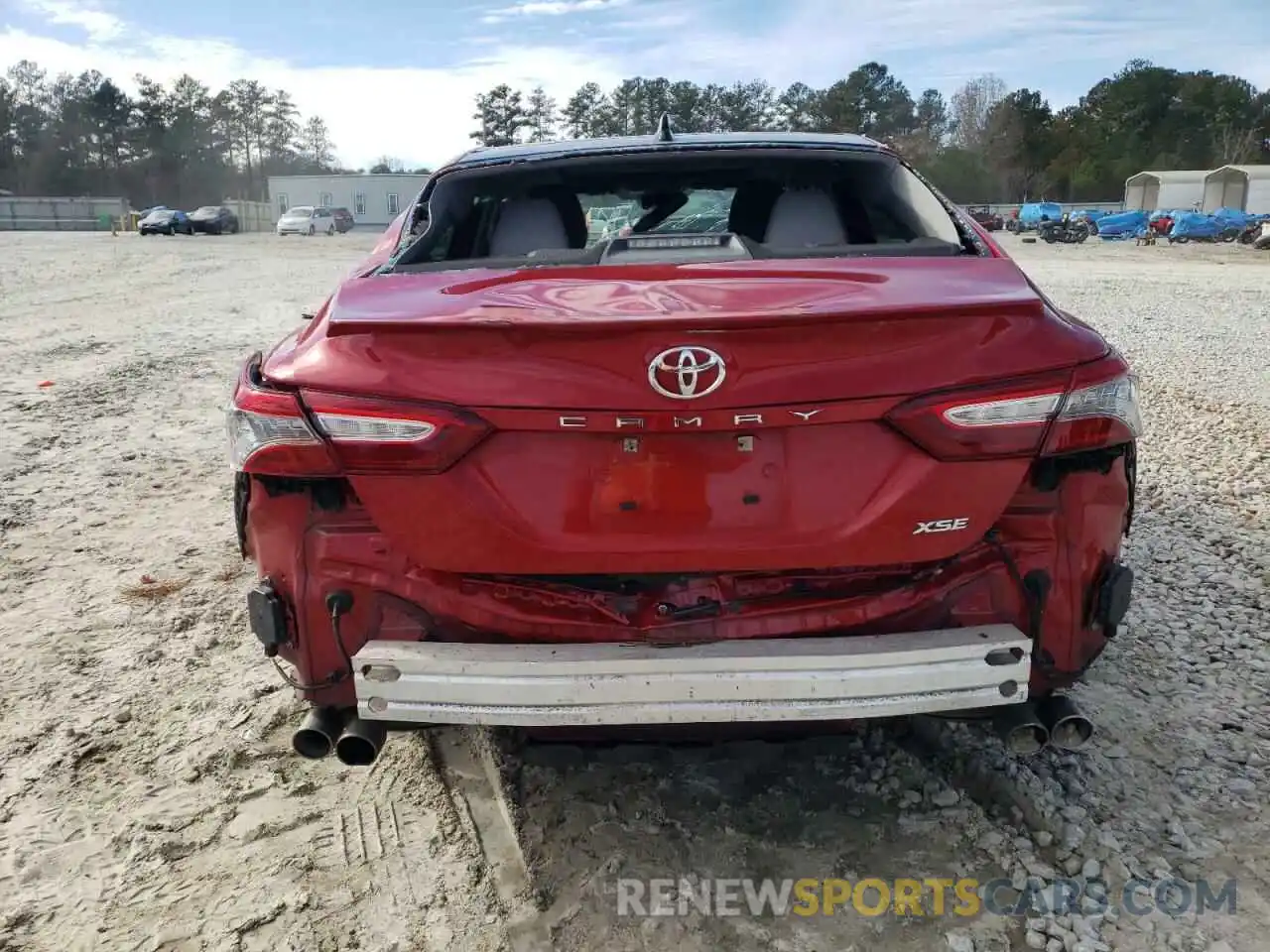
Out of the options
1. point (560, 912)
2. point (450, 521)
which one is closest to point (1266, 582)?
point (560, 912)

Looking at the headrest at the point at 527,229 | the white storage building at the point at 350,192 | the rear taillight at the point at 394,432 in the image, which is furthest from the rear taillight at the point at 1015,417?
the white storage building at the point at 350,192

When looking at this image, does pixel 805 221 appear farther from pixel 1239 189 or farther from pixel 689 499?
pixel 1239 189

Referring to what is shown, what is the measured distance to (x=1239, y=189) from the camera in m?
57.2

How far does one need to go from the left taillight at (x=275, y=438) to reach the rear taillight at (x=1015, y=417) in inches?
47.5

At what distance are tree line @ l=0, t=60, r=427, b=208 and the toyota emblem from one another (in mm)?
95400

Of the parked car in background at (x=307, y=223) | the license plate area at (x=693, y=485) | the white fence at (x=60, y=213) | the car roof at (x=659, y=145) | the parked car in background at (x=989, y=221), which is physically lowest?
the license plate area at (x=693, y=485)

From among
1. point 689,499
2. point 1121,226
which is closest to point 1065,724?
point 689,499

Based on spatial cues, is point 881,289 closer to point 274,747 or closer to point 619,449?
point 619,449

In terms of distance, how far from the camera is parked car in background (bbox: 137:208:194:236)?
45250 mm

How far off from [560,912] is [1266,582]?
338cm

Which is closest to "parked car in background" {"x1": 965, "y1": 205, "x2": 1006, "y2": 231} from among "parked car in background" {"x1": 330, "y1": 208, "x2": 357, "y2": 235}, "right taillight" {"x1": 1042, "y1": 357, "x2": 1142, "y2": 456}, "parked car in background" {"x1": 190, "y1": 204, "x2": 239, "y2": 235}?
"right taillight" {"x1": 1042, "y1": 357, "x2": 1142, "y2": 456}

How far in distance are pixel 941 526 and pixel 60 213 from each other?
248 ft

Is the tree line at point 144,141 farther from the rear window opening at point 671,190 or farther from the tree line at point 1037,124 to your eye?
the rear window opening at point 671,190

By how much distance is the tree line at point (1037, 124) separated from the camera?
76.1 m
